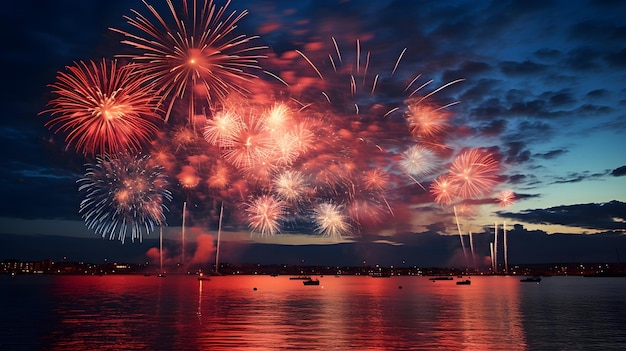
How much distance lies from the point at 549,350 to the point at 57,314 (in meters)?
47.5

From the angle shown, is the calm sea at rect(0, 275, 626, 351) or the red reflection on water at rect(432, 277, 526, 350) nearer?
the calm sea at rect(0, 275, 626, 351)

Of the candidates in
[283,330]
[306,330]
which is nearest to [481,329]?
[306,330]

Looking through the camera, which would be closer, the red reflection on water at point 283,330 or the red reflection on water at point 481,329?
the red reflection on water at point 283,330

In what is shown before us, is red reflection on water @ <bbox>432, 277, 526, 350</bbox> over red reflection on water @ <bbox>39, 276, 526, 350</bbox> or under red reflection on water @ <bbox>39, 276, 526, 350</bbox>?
under

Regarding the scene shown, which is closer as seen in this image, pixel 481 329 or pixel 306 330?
pixel 306 330

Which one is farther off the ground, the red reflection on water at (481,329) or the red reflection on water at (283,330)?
the red reflection on water at (283,330)

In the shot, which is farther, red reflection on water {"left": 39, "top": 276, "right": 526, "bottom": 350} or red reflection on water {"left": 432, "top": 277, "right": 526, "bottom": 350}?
red reflection on water {"left": 432, "top": 277, "right": 526, "bottom": 350}

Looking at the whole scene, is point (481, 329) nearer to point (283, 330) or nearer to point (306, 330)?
point (306, 330)

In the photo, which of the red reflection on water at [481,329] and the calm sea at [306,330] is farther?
the red reflection on water at [481,329]

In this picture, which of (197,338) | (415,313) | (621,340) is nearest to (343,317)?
(415,313)

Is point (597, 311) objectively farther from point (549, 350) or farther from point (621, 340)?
point (549, 350)

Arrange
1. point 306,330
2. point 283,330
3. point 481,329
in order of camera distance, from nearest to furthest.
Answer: point 283,330, point 306,330, point 481,329

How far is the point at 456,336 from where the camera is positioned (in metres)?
40.8

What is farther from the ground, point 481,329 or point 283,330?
point 283,330
